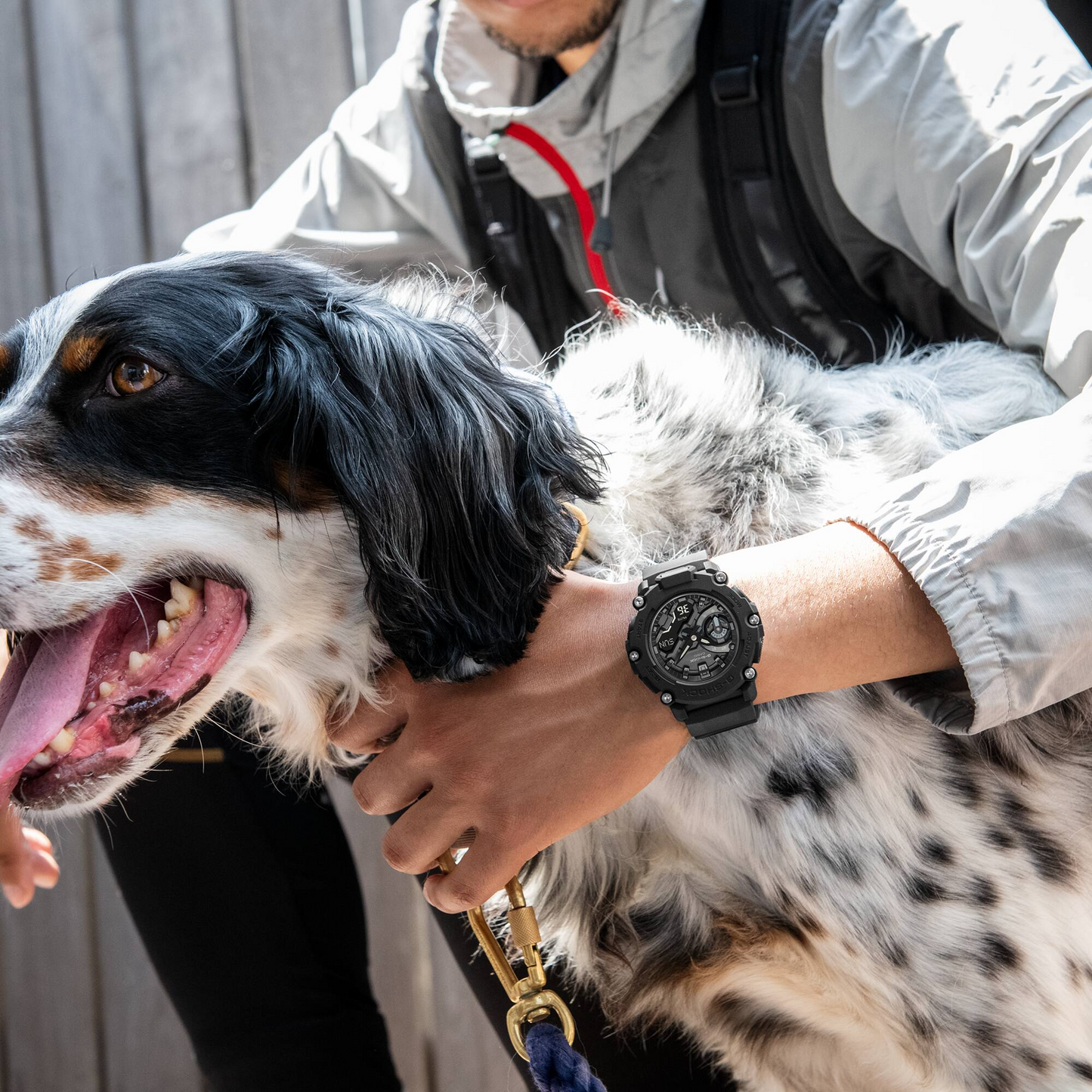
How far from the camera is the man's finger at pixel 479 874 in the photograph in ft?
3.57

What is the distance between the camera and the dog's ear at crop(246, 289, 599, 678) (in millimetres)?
1103

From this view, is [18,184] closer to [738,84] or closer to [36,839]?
[36,839]

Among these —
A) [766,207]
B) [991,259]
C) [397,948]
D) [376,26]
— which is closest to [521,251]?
[766,207]

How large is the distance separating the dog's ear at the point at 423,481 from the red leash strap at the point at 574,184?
0.69 metres

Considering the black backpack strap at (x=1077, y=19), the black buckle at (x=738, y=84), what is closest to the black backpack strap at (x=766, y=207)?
the black buckle at (x=738, y=84)

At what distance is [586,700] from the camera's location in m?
1.08

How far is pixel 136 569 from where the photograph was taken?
1064 millimetres

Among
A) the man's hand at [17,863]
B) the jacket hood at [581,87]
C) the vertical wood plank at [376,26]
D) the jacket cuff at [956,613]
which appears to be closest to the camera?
the jacket cuff at [956,613]

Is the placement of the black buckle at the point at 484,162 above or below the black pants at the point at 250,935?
above

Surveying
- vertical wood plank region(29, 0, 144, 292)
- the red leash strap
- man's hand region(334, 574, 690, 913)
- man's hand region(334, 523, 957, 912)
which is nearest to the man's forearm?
man's hand region(334, 523, 957, 912)

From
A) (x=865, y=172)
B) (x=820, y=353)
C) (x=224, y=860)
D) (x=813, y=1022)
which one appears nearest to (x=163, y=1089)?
(x=224, y=860)

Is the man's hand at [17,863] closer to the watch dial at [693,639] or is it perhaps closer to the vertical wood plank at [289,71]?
the watch dial at [693,639]

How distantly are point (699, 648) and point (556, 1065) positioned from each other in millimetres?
434

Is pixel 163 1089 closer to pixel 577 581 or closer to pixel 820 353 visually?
pixel 577 581
